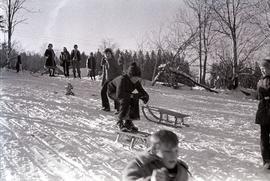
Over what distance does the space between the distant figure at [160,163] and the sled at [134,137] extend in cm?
364

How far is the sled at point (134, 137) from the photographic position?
244 inches

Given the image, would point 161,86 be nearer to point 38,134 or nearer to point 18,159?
point 38,134

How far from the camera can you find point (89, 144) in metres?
6.21

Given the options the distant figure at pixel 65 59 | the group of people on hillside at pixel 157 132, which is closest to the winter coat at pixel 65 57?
the distant figure at pixel 65 59

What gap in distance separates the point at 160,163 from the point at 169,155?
0.36ft

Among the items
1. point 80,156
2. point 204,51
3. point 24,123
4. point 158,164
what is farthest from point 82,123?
point 204,51

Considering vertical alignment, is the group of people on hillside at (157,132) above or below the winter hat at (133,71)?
below

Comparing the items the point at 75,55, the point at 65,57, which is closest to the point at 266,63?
the point at 75,55

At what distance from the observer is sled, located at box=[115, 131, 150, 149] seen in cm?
619

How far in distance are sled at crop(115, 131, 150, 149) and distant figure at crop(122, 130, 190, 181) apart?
11.9 feet

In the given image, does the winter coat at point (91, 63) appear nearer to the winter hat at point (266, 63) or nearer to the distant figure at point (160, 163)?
the winter hat at point (266, 63)

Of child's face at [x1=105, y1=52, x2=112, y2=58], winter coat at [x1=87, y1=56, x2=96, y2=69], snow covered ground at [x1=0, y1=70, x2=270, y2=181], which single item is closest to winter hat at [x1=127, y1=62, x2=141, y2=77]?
snow covered ground at [x1=0, y1=70, x2=270, y2=181]

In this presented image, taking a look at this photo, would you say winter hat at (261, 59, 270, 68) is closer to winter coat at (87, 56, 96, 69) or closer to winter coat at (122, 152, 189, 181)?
winter coat at (122, 152, 189, 181)

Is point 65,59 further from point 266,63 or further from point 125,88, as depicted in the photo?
point 266,63
